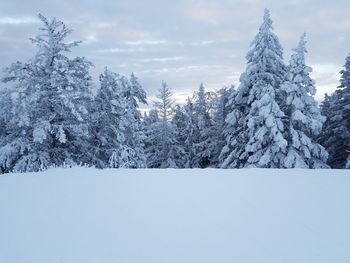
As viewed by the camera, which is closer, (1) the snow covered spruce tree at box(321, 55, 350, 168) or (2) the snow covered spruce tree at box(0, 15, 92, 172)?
(2) the snow covered spruce tree at box(0, 15, 92, 172)

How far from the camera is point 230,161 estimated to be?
24625 millimetres

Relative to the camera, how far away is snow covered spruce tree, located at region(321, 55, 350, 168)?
28062 millimetres

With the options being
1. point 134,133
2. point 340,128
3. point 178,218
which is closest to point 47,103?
point 134,133

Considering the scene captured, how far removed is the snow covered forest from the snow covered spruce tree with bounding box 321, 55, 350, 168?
0.08 meters

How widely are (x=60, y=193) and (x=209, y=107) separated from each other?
40.9 meters

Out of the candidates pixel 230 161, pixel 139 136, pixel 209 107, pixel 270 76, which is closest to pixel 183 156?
pixel 209 107

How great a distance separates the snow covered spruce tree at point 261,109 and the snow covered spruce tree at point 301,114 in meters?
0.85

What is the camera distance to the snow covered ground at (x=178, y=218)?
3955mm

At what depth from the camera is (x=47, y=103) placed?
1748cm

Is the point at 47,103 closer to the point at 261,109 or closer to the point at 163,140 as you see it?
the point at 261,109

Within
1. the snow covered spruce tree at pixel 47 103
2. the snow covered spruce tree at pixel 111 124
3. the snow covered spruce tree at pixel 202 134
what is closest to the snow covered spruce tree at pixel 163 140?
the snow covered spruce tree at pixel 202 134

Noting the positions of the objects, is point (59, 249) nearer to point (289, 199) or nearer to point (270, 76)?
point (289, 199)

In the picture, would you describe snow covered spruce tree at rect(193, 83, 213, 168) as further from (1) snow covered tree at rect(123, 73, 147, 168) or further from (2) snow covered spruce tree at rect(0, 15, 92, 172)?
(2) snow covered spruce tree at rect(0, 15, 92, 172)

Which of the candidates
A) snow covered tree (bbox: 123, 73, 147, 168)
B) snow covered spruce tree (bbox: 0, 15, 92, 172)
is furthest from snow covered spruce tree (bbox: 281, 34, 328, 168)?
snow covered spruce tree (bbox: 0, 15, 92, 172)
